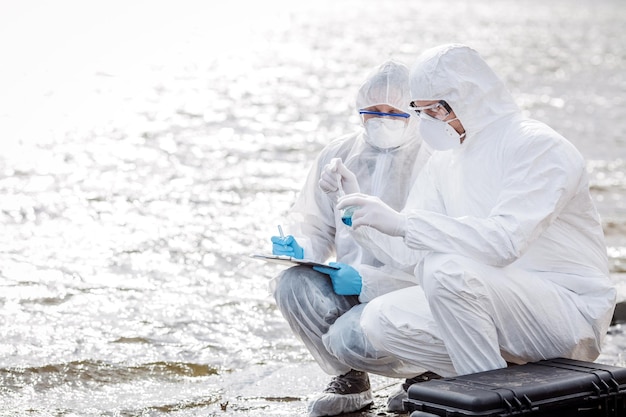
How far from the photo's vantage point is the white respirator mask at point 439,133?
395cm

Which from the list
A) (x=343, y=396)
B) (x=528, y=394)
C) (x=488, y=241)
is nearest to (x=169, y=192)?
(x=343, y=396)

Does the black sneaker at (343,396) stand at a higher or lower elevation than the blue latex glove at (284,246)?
lower

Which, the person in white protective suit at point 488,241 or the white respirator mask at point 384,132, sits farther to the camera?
the white respirator mask at point 384,132

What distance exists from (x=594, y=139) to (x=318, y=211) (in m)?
10.1

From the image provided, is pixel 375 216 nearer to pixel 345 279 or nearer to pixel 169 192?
pixel 345 279

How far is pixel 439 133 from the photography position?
3.96 metres

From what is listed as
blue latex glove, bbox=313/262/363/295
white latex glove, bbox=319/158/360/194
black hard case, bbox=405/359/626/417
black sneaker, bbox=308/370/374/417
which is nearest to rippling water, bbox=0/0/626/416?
black sneaker, bbox=308/370/374/417

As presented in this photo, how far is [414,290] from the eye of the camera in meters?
3.99

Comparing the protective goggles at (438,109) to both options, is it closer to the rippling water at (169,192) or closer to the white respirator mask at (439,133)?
the white respirator mask at (439,133)

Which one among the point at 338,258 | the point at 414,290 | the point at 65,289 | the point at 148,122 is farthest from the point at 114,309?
the point at 148,122

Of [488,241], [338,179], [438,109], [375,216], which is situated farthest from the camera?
[338,179]

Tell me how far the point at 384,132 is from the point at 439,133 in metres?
0.42

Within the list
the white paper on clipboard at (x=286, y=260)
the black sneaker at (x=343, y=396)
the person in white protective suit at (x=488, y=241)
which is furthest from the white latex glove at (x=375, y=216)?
the black sneaker at (x=343, y=396)

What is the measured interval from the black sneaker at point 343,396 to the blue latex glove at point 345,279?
359mm
